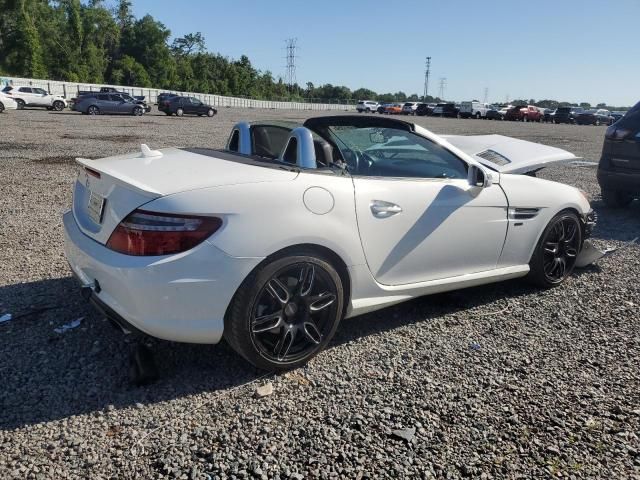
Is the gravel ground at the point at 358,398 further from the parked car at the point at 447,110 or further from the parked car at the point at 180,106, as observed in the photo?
the parked car at the point at 447,110

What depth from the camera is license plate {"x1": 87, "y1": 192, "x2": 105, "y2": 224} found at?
312cm

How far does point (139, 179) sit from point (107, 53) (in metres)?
90.8

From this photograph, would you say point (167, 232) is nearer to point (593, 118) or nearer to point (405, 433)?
point (405, 433)

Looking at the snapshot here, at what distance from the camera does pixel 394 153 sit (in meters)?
4.05

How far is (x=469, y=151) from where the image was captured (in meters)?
5.14

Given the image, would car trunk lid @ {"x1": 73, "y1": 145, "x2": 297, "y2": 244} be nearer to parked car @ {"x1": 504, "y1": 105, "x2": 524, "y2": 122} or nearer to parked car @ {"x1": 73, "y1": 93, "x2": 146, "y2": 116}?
parked car @ {"x1": 73, "y1": 93, "x2": 146, "y2": 116}

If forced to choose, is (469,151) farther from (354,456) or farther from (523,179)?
(354,456)

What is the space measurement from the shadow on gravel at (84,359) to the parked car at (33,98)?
33711mm

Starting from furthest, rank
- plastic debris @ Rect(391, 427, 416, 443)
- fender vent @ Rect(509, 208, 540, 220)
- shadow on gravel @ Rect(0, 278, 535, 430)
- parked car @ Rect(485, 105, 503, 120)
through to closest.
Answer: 1. parked car @ Rect(485, 105, 503, 120)
2. fender vent @ Rect(509, 208, 540, 220)
3. shadow on gravel @ Rect(0, 278, 535, 430)
4. plastic debris @ Rect(391, 427, 416, 443)

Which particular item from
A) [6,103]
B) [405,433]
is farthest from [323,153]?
[6,103]

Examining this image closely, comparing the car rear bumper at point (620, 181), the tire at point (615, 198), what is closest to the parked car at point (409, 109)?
the tire at point (615, 198)

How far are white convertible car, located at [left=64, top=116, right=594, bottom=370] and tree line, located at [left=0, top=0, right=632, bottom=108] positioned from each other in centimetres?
6622

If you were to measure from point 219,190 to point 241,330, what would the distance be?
76 cm

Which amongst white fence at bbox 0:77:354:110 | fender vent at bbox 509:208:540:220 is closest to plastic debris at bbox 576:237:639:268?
fender vent at bbox 509:208:540:220
